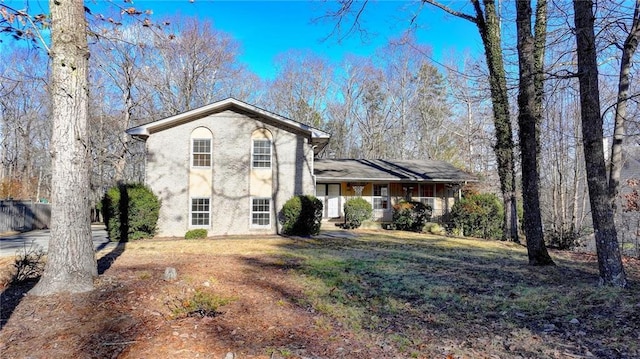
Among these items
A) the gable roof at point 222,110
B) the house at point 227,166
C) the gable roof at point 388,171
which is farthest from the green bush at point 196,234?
the gable roof at point 388,171

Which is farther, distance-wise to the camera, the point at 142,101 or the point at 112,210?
the point at 142,101

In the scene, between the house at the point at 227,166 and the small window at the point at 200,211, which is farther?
the small window at the point at 200,211

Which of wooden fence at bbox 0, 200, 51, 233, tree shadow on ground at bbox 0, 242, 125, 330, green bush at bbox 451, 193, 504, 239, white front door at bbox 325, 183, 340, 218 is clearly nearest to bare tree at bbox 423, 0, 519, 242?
green bush at bbox 451, 193, 504, 239

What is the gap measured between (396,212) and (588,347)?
52.2 ft

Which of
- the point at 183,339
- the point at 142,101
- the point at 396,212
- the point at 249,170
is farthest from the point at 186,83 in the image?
the point at 183,339

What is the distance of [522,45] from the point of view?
8336 millimetres

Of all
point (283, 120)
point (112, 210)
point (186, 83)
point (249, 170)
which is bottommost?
point (112, 210)

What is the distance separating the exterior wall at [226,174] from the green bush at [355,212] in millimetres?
3080

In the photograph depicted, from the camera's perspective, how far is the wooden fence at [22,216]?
19.9m

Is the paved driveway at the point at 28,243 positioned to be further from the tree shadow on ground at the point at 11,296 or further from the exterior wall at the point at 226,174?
the tree shadow on ground at the point at 11,296

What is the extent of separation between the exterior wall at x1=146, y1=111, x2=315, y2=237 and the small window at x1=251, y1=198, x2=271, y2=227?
19 centimetres

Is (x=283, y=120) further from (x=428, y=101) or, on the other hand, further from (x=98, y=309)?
(x=428, y=101)

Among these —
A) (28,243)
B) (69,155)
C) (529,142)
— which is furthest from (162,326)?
(28,243)

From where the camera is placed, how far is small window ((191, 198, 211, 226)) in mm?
16094
